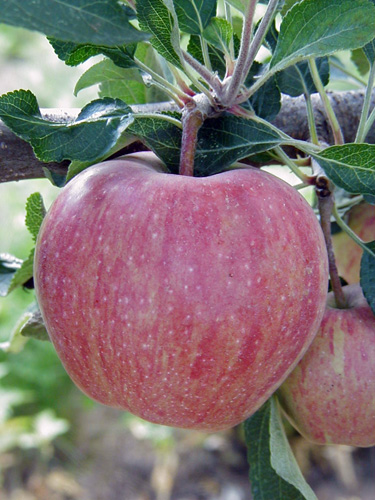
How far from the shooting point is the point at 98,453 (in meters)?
2.29

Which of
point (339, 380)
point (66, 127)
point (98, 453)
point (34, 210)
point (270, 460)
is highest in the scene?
point (66, 127)

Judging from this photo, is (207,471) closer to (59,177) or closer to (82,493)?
(82,493)

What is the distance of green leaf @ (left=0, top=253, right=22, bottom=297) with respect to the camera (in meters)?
0.72

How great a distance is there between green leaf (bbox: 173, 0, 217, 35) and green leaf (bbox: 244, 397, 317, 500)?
38 cm

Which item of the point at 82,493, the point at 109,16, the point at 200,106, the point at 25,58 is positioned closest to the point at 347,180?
the point at 200,106

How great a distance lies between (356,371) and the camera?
1.92 ft

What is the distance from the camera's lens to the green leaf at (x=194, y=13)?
0.47 meters

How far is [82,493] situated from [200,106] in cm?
192

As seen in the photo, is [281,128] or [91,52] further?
[281,128]

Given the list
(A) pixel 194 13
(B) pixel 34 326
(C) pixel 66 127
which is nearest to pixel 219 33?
(A) pixel 194 13

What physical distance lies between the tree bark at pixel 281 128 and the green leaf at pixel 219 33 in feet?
0.41

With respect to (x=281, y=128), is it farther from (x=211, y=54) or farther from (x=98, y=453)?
(x=98, y=453)

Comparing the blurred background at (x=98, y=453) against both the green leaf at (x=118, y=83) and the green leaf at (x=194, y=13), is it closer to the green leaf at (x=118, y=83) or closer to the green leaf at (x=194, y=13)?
the green leaf at (x=118, y=83)

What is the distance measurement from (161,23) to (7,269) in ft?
1.31
